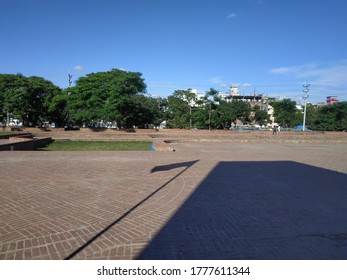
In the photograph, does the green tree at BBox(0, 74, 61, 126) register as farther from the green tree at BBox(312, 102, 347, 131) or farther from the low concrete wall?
the green tree at BBox(312, 102, 347, 131)

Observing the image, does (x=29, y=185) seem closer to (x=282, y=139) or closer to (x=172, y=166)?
(x=172, y=166)

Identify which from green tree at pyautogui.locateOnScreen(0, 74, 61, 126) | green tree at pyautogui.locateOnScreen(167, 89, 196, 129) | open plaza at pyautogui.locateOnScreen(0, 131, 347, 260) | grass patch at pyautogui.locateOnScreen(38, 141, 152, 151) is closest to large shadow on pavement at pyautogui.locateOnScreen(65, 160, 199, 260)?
open plaza at pyautogui.locateOnScreen(0, 131, 347, 260)

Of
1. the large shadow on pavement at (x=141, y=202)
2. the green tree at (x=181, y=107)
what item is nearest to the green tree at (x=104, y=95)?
the green tree at (x=181, y=107)

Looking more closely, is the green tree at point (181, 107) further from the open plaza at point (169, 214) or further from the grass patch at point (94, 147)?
the open plaza at point (169, 214)

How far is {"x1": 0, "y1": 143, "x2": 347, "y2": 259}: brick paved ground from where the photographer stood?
128 inches

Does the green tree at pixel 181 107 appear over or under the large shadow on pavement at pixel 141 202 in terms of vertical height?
over

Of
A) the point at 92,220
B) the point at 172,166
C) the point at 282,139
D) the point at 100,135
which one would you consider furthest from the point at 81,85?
the point at 92,220

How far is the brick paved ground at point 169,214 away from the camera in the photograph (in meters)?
3.25

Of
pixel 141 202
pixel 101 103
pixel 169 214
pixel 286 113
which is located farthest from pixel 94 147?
pixel 286 113

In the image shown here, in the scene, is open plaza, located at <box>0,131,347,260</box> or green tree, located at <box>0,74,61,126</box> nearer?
open plaza, located at <box>0,131,347,260</box>

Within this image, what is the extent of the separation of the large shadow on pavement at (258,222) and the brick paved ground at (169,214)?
0.05ft

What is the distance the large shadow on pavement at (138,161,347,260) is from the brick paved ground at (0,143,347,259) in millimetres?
14

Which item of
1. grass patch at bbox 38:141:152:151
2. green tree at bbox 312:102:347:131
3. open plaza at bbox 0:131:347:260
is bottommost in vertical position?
grass patch at bbox 38:141:152:151
